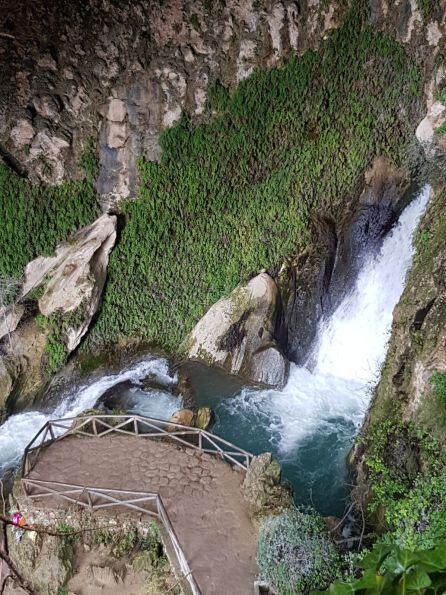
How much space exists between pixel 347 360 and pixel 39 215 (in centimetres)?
819

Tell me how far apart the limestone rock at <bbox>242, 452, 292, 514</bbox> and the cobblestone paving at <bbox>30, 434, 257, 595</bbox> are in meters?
0.26

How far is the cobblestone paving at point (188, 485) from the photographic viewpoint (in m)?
5.95

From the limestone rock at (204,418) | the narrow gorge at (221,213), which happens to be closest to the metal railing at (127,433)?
the narrow gorge at (221,213)

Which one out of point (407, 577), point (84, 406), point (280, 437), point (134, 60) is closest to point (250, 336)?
point (280, 437)

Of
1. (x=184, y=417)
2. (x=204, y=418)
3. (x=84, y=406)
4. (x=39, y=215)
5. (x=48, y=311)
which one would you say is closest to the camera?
(x=184, y=417)

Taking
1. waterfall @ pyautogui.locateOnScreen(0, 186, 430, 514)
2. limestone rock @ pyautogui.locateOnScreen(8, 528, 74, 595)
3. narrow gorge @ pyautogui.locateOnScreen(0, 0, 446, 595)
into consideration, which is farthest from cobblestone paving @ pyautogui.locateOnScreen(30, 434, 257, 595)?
waterfall @ pyautogui.locateOnScreen(0, 186, 430, 514)

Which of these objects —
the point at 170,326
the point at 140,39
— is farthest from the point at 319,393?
the point at 140,39

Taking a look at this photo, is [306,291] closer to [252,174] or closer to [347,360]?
[347,360]

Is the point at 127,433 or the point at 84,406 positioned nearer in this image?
the point at 127,433

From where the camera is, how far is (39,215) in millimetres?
11133

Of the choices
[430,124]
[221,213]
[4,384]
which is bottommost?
[4,384]

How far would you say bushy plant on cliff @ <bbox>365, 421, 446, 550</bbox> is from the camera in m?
5.62

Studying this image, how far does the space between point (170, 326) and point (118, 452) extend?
18.0 ft

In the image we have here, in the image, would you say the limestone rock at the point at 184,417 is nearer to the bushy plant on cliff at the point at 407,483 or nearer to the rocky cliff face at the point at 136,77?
the rocky cliff face at the point at 136,77
